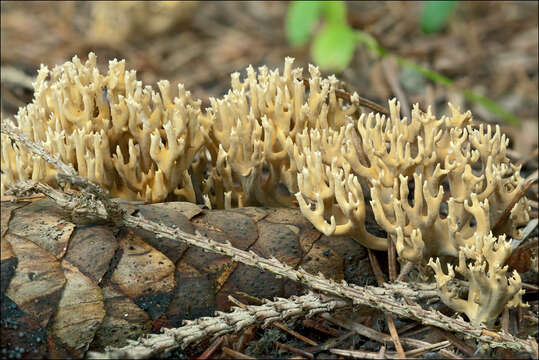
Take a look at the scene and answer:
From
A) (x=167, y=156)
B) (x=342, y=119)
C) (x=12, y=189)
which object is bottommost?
(x=12, y=189)

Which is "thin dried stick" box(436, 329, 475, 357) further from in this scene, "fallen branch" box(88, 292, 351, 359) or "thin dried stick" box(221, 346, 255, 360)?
"thin dried stick" box(221, 346, 255, 360)

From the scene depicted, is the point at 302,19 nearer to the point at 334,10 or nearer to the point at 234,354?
the point at 334,10

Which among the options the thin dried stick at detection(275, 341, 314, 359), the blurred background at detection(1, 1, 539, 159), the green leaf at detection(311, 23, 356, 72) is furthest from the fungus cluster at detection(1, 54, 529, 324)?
the blurred background at detection(1, 1, 539, 159)

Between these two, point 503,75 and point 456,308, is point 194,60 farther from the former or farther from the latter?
point 456,308

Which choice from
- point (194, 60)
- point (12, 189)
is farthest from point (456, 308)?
point (194, 60)

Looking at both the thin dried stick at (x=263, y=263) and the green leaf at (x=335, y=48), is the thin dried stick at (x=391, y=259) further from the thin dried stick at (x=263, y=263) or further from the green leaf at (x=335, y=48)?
the green leaf at (x=335, y=48)

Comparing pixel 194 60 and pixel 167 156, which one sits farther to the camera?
pixel 194 60
